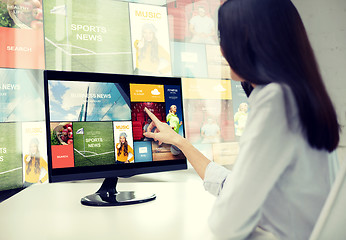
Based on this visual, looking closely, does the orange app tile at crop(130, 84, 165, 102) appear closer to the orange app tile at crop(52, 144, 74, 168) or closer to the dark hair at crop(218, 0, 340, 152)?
the orange app tile at crop(52, 144, 74, 168)

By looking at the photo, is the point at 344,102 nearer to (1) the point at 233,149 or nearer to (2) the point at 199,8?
(1) the point at 233,149

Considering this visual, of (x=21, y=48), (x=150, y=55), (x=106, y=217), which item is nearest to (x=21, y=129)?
(x=21, y=48)

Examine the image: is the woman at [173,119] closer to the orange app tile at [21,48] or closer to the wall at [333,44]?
the orange app tile at [21,48]

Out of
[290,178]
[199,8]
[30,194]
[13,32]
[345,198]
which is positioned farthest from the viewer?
[199,8]

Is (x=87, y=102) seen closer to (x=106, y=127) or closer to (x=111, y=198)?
(x=106, y=127)

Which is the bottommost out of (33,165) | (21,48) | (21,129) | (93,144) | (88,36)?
(33,165)

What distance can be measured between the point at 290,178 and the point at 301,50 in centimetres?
29

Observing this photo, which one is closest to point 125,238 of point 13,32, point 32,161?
point 32,161

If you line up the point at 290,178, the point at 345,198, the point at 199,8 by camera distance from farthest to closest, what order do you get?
1. the point at 199,8
2. the point at 290,178
3. the point at 345,198

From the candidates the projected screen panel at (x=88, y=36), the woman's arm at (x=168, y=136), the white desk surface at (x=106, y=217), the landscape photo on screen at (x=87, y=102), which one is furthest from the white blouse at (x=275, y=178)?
the projected screen panel at (x=88, y=36)

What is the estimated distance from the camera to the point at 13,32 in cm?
212

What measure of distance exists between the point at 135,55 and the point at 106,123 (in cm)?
132

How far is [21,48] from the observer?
84.1 inches

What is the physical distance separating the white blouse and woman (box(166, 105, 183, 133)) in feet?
2.19
